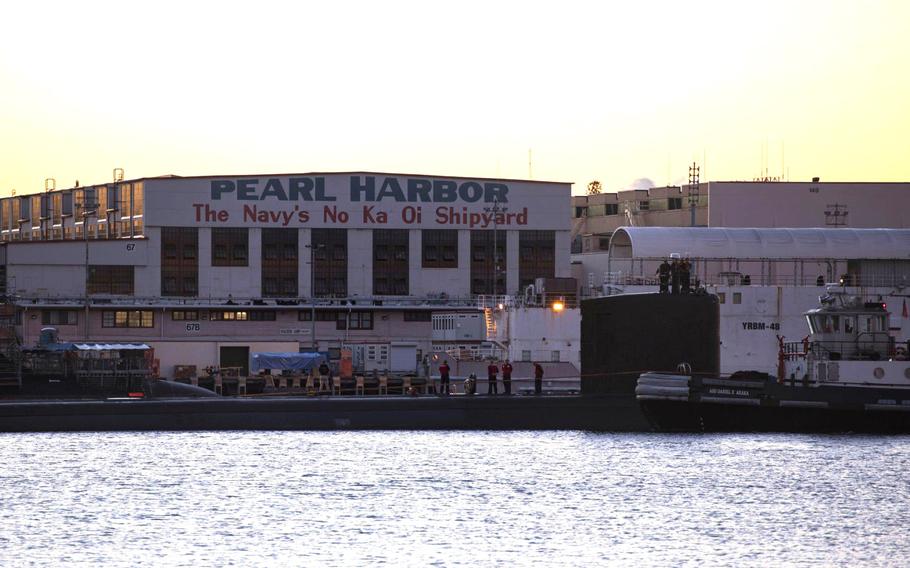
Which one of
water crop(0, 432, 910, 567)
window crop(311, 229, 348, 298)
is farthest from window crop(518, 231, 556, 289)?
water crop(0, 432, 910, 567)

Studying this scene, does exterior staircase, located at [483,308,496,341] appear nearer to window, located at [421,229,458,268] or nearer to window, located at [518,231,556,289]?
window, located at [421,229,458,268]

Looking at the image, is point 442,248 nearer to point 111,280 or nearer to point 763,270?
point 111,280

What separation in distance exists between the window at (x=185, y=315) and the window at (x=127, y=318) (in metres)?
1.27

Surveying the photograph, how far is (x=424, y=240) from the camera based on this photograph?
309ft


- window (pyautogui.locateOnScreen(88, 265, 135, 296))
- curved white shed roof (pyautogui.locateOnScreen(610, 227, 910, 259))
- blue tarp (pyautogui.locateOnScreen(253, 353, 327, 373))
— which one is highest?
curved white shed roof (pyautogui.locateOnScreen(610, 227, 910, 259))

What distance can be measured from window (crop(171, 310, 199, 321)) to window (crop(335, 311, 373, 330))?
8.23 m

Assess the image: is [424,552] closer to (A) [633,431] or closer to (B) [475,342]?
(A) [633,431]

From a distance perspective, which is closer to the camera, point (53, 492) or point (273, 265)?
point (53, 492)

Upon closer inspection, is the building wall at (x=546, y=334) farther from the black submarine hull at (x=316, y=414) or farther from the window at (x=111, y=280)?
the window at (x=111, y=280)

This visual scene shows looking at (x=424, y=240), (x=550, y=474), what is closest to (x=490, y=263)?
(x=424, y=240)

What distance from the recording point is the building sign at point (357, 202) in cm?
9200

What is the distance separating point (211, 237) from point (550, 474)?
51.9 m

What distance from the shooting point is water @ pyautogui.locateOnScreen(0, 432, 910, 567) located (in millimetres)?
32375

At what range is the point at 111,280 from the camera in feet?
301
